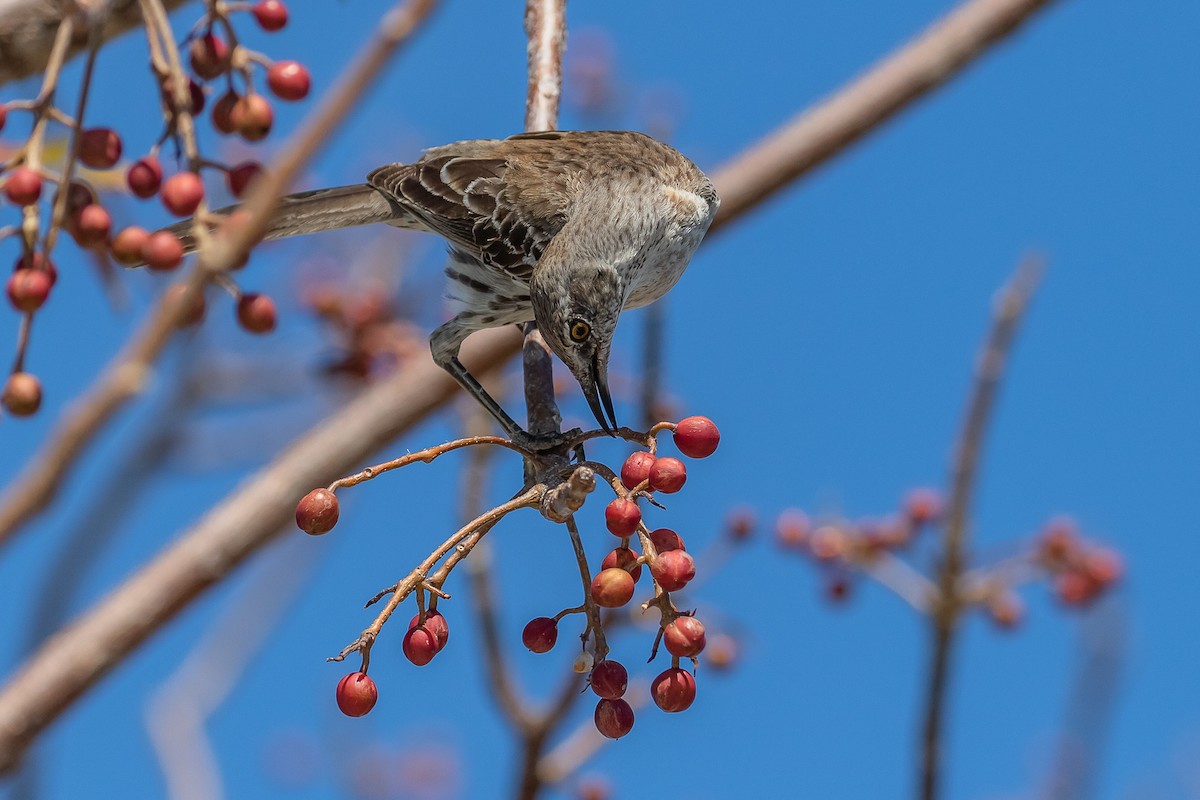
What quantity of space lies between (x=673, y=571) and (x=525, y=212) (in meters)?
3.31

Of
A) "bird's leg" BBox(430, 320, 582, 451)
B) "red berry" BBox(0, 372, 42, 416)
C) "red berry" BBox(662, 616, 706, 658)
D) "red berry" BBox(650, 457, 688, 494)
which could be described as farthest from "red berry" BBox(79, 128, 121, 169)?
"red berry" BBox(662, 616, 706, 658)

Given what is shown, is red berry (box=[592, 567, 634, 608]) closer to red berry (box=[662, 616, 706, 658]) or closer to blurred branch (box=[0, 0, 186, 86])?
red berry (box=[662, 616, 706, 658])

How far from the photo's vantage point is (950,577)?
420 centimetres

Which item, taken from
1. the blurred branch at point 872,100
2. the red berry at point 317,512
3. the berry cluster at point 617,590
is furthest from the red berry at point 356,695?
the blurred branch at point 872,100

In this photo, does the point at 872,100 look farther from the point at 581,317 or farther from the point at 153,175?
the point at 153,175

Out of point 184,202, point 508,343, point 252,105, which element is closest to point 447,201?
point 508,343

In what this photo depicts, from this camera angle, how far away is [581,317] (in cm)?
482

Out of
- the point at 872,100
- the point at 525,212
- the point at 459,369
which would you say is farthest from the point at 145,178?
the point at 872,100

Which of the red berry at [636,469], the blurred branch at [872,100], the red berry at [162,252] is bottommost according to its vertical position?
the red berry at [162,252]

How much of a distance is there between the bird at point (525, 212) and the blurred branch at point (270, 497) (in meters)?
0.21

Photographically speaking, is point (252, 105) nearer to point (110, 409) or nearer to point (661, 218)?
point (661, 218)

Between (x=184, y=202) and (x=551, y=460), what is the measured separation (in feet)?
4.98

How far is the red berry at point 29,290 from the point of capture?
371cm

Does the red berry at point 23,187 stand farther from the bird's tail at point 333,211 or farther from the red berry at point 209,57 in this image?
the bird's tail at point 333,211
